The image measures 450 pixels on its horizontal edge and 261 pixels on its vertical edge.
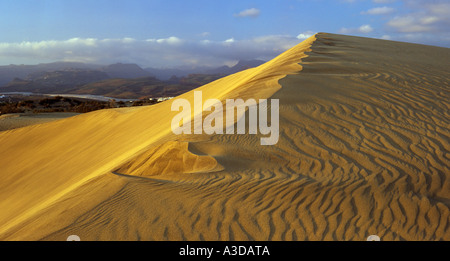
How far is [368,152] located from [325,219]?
1.75m

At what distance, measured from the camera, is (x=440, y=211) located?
3.43 metres

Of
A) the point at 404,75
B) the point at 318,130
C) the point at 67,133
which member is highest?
the point at 404,75

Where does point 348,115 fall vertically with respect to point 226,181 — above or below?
above

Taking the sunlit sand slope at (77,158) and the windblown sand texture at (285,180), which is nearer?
the windblown sand texture at (285,180)

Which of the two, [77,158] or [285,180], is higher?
[285,180]

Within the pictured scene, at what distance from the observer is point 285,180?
3.83m

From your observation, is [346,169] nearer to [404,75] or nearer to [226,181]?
[226,181]

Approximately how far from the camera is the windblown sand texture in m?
3.10

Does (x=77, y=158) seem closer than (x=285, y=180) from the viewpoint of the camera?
No

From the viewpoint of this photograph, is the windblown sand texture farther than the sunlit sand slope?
No

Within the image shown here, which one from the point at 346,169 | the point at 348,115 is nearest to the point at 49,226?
the point at 346,169

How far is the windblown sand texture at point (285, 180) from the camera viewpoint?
310 centimetres

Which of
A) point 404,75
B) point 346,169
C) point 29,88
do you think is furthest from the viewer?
point 29,88
